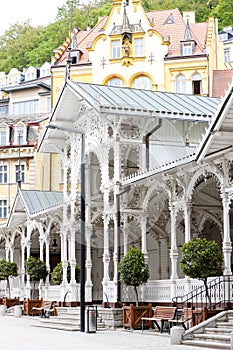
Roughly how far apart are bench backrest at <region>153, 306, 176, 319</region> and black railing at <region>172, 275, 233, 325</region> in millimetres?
636

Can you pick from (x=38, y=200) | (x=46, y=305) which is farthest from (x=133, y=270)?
(x=38, y=200)

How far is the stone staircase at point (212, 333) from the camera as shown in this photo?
61.6 feet

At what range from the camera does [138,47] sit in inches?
1961

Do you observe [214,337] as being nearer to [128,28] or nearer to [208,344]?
[208,344]

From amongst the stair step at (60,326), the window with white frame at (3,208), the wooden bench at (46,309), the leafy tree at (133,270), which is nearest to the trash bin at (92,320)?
the stair step at (60,326)

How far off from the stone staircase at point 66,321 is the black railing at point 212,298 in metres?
5.00

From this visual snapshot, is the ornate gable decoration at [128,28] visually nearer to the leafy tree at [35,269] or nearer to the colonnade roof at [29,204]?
the colonnade roof at [29,204]

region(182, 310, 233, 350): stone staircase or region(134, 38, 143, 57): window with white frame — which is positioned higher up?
region(134, 38, 143, 57): window with white frame

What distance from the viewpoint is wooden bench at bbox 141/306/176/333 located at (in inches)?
937

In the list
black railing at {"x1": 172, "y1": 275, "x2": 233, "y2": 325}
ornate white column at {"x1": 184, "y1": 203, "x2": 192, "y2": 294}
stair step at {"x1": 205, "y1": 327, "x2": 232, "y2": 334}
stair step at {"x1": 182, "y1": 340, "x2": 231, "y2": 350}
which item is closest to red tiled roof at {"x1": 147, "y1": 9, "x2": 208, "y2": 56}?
ornate white column at {"x1": 184, "y1": 203, "x2": 192, "y2": 294}

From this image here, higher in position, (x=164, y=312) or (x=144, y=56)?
(x=144, y=56)

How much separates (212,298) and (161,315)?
271cm

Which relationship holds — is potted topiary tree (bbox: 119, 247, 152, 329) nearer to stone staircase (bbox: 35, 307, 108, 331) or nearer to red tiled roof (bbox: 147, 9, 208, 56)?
stone staircase (bbox: 35, 307, 108, 331)

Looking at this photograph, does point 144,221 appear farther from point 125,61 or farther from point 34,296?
point 125,61
